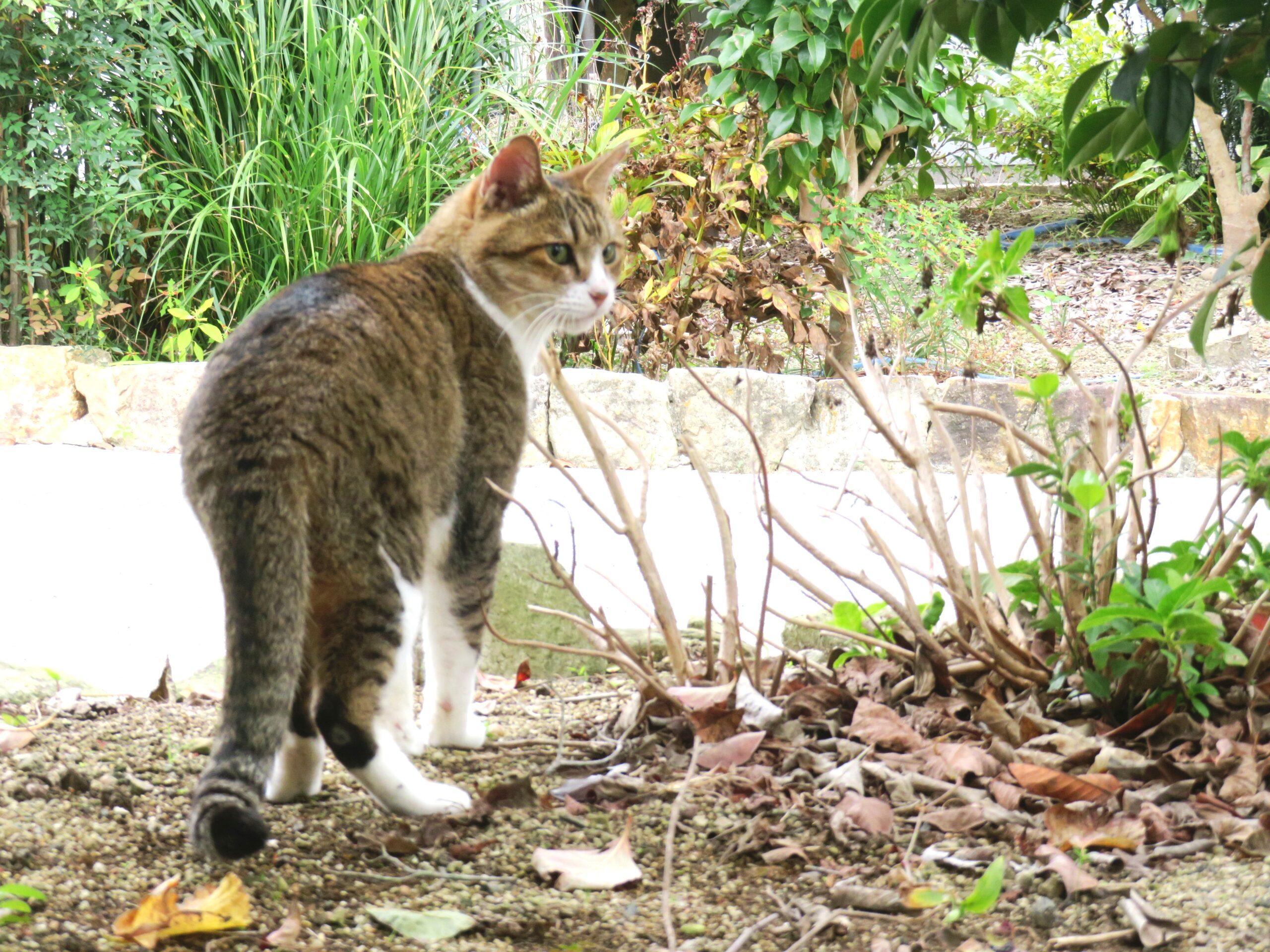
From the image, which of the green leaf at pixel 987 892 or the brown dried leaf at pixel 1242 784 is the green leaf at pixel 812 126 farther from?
the green leaf at pixel 987 892

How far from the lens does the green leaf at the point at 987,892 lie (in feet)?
4.23

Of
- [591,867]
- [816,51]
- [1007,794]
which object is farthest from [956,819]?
[816,51]

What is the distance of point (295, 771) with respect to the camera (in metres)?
1.83

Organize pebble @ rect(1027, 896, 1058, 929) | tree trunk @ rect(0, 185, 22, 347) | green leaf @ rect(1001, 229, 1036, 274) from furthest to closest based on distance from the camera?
1. tree trunk @ rect(0, 185, 22, 347)
2. green leaf @ rect(1001, 229, 1036, 274)
3. pebble @ rect(1027, 896, 1058, 929)

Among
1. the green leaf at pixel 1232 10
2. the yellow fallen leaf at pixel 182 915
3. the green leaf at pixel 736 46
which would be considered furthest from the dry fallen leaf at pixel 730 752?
the green leaf at pixel 736 46

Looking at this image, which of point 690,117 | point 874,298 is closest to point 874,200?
point 874,298

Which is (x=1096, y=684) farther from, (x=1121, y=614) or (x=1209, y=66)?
(x=1209, y=66)

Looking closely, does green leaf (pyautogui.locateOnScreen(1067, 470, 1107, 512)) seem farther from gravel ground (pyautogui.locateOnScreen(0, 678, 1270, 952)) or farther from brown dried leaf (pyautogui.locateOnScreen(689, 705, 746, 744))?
brown dried leaf (pyautogui.locateOnScreen(689, 705, 746, 744))

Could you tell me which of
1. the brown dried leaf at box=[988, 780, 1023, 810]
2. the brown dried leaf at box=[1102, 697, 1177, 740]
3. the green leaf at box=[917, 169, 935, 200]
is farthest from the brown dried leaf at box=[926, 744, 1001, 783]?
the green leaf at box=[917, 169, 935, 200]

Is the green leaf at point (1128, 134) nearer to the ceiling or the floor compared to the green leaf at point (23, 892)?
nearer to the ceiling

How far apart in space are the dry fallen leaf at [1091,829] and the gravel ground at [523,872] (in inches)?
2.2

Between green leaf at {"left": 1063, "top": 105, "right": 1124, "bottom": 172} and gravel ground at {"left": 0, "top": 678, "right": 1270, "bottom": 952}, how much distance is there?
91cm

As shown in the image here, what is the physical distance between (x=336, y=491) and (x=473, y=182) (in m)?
0.96

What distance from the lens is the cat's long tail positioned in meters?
1.48
